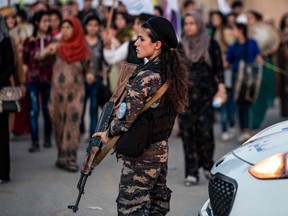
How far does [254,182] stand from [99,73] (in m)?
5.70

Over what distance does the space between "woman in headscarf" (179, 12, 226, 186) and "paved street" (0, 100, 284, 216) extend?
326mm

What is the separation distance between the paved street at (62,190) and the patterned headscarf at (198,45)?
1.34m

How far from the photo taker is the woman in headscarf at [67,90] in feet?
29.4

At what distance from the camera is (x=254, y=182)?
16.3 ft

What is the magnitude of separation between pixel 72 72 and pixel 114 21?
3846 millimetres

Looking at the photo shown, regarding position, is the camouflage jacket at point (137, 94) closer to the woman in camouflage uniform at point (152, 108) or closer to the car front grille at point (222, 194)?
the woman in camouflage uniform at point (152, 108)

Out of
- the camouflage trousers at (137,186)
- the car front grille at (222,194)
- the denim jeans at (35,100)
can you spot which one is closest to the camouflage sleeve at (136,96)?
the camouflage trousers at (137,186)

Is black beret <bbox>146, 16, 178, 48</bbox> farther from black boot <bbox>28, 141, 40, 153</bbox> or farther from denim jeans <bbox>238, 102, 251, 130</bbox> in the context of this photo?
denim jeans <bbox>238, 102, 251, 130</bbox>

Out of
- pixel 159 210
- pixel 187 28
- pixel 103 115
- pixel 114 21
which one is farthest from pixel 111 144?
pixel 114 21

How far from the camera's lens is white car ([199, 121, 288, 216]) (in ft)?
16.0

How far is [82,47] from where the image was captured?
913 centimetres

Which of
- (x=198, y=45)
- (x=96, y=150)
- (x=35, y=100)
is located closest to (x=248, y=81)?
(x=35, y=100)

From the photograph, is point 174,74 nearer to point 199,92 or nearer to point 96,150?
point 96,150

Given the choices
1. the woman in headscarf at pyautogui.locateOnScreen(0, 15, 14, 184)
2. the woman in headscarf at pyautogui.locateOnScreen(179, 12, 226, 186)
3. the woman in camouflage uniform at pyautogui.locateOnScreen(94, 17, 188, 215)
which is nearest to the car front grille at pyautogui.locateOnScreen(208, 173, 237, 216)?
the woman in camouflage uniform at pyautogui.locateOnScreen(94, 17, 188, 215)
